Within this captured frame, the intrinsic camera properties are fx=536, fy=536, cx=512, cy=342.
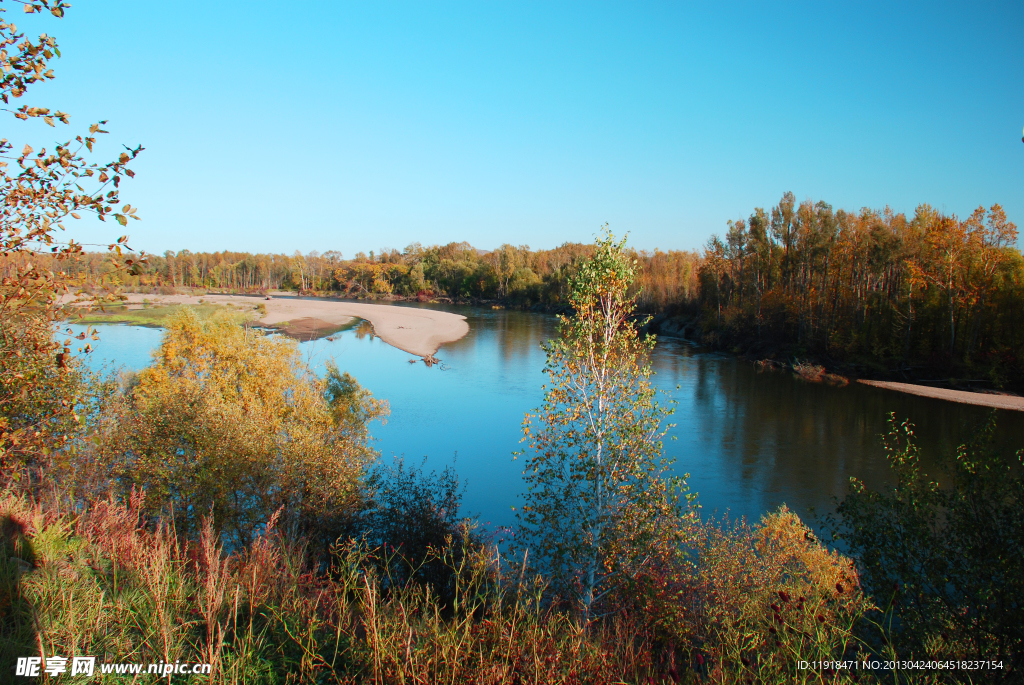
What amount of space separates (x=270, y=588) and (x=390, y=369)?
101ft

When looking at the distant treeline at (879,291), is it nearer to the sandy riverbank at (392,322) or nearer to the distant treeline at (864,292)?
the distant treeline at (864,292)

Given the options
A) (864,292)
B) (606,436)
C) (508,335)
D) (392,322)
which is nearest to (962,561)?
(606,436)

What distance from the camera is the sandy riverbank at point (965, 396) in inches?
1123

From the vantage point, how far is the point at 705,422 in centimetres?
2464

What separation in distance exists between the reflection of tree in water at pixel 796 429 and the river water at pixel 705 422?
0.21 feet

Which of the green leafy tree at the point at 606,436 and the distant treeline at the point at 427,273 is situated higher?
the distant treeline at the point at 427,273

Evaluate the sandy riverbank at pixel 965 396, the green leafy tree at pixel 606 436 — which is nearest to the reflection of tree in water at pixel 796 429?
the sandy riverbank at pixel 965 396

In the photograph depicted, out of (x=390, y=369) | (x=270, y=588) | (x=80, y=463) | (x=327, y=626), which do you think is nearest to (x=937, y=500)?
(x=327, y=626)

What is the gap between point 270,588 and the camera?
5.04 meters

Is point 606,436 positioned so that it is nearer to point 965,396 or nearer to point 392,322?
point 965,396

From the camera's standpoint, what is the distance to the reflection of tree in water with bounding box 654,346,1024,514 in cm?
1741

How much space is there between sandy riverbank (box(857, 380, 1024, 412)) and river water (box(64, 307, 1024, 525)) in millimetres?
959

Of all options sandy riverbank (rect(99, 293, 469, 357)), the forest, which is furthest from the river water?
sandy riverbank (rect(99, 293, 469, 357))

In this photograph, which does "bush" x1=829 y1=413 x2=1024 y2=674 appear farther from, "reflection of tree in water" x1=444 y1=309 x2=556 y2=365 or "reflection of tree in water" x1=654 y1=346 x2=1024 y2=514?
"reflection of tree in water" x1=444 y1=309 x2=556 y2=365
